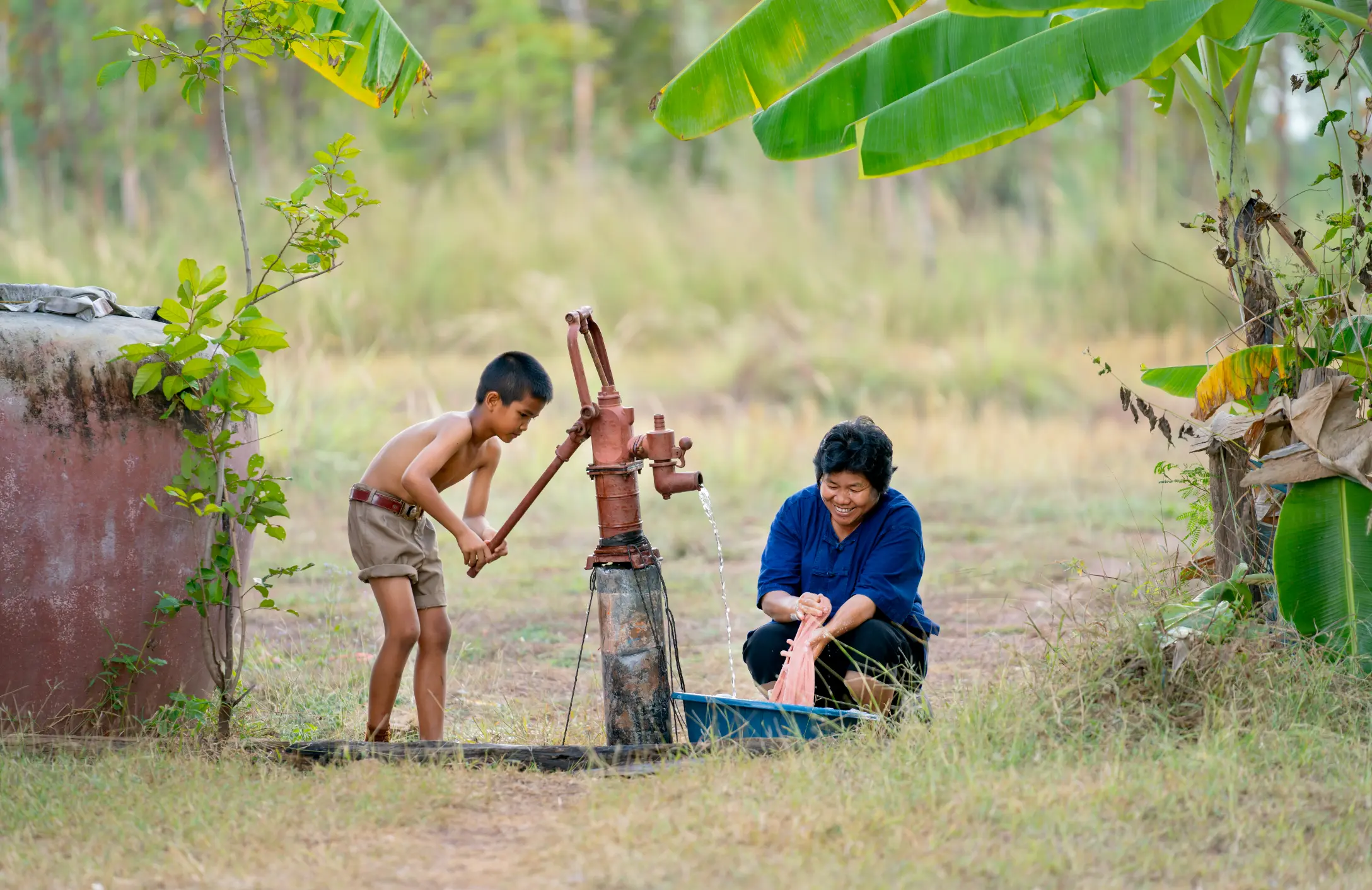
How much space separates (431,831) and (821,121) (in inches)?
128

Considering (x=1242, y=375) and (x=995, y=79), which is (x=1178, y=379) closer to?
(x=1242, y=375)

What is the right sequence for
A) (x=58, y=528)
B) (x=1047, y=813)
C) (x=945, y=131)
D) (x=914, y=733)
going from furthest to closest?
(x=945, y=131) < (x=58, y=528) < (x=914, y=733) < (x=1047, y=813)

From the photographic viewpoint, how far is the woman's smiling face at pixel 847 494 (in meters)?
3.92

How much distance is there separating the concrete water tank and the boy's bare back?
606 mm

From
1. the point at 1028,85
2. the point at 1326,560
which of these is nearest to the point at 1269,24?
the point at 1028,85

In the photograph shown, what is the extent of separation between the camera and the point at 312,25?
164 inches

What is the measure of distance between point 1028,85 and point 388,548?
102 inches

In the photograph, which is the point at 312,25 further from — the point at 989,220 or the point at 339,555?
the point at 989,220

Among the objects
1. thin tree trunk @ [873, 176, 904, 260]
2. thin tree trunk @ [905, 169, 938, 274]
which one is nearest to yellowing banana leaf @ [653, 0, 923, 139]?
thin tree trunk @ [873, 176, 904, 260]

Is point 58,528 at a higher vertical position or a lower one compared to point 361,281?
lower

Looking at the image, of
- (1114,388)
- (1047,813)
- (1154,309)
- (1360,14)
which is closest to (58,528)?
(1047,813)

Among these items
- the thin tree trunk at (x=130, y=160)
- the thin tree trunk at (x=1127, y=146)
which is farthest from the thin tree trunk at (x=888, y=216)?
the thin tree trunk at (x=130, y=160)

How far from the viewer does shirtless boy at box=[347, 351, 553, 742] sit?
13.3 feet

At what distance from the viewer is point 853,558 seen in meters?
4.01
